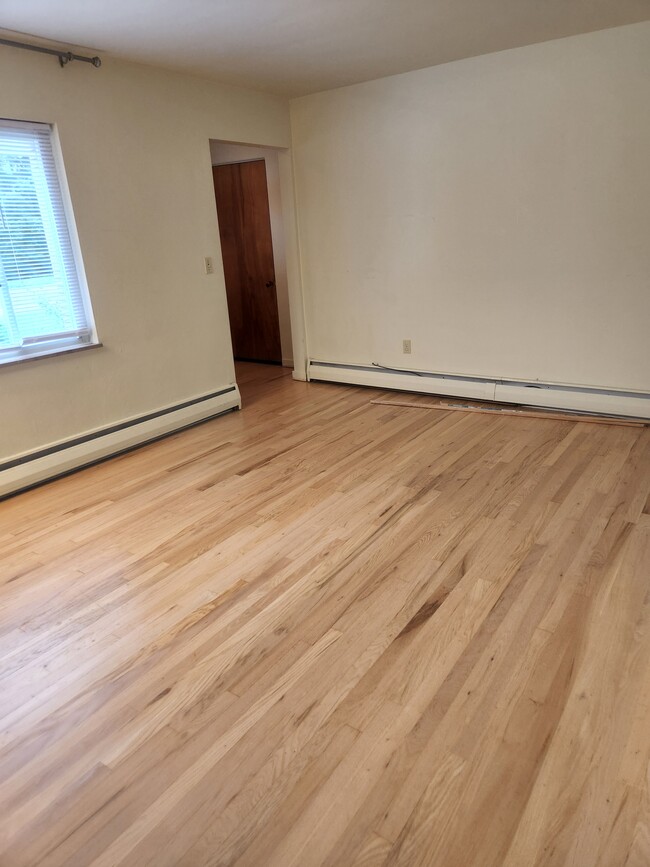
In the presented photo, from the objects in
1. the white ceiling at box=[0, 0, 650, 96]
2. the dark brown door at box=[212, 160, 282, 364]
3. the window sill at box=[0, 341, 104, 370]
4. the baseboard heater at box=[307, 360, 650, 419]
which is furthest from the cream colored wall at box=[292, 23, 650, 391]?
the window sill at box=[0, 341, 104, 370]

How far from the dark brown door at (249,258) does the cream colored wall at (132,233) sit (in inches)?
52.0

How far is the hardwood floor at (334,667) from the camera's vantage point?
4.74ft

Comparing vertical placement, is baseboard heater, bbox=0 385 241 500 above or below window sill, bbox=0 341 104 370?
below

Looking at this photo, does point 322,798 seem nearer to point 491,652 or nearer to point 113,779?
point 113,779

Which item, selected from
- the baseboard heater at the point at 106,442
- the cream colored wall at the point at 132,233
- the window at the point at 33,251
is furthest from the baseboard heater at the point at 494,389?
the window at the point at 33,251

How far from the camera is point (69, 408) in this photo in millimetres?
3734

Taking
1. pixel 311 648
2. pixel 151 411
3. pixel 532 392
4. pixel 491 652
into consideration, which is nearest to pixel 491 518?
pixel 491 652

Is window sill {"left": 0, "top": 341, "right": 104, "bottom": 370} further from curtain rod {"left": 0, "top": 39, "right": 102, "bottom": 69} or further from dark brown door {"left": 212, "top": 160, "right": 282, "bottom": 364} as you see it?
dark brown door {"left": 212, "top": 160, "right": 282, "bottom": 364}

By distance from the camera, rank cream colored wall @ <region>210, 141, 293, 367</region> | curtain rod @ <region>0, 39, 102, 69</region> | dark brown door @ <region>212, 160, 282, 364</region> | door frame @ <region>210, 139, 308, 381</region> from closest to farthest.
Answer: curtain rod @ <region>0, 39, 102, 69</region> < door frame @ <region>210, 139, 308, 381</region> < cream colored wall @ <region>210, 141, 293, 367</region> < dark brown door @ <region>212, 160, 282, 364</region>

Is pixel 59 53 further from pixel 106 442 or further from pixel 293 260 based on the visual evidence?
pixel 293 260

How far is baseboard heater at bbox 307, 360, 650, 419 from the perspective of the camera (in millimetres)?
4109

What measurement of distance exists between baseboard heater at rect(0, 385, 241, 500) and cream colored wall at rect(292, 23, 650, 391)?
57.9 inches

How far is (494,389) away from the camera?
4609mm

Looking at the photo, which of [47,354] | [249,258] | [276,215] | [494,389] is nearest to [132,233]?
[47,354]
